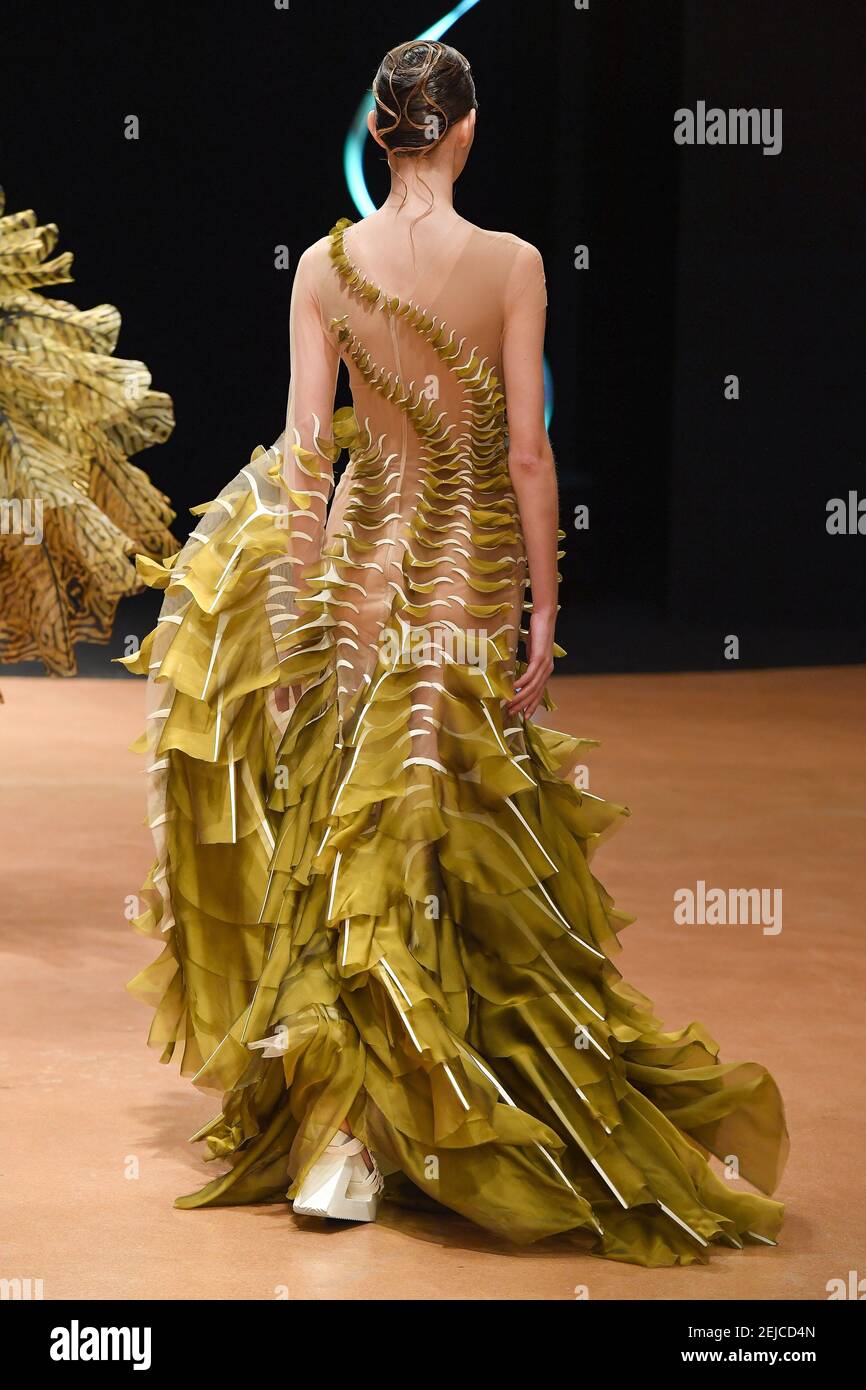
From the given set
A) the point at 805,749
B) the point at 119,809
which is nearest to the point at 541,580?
the point at 119,809

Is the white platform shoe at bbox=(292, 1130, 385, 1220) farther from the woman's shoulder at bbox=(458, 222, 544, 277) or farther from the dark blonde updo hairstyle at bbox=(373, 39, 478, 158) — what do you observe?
the dark blonde updo hairstyle at bbox=(373, 39, 478, 158)

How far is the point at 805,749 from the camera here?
7.39 m

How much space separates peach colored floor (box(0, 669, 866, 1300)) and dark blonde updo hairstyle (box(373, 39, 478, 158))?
1.53 metres

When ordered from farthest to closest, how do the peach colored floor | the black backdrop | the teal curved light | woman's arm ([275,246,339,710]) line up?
the black backdrop, the teal curved light, woman's arm ([275,246,339,710]), the peach colored floor

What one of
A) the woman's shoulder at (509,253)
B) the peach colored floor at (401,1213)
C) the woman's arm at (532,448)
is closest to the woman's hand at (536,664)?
the woman's arm at (532,448)

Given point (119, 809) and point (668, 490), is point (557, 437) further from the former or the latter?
point (119, 809)

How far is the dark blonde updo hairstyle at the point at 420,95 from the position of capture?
2.63m

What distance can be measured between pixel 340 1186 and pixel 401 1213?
0.13m

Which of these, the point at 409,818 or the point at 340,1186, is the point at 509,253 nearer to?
the point at 409,818

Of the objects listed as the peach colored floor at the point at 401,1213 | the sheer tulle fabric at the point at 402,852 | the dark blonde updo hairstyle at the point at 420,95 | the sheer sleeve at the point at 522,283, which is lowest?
the peach colored floor at the point at 401,1213

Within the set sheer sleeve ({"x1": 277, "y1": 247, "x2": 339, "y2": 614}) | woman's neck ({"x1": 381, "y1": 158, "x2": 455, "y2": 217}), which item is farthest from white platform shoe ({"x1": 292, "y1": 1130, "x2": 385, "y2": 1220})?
woman's neck ({"x1": 381, "y1": 158, "x2": 455, "y2": 217})

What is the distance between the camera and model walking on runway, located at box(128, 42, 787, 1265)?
2.57 meters

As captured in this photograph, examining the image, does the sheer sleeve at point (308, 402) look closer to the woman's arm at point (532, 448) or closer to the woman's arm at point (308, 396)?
the woman's arm at point (308, 396)

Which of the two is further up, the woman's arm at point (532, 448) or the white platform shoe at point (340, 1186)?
the woman's arm at point (532, 448)
